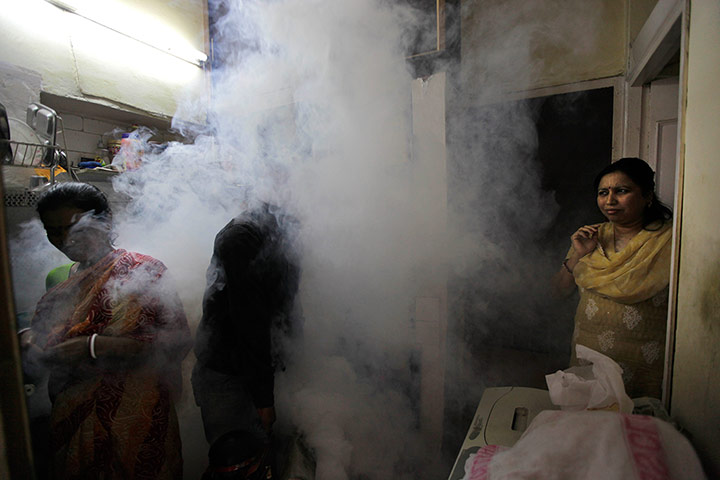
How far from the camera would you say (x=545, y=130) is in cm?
229

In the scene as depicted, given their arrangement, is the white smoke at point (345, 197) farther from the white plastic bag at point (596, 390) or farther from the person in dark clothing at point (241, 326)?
the white plastic bag at point (596, 390)

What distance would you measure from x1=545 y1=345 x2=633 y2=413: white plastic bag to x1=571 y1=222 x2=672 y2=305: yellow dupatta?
52 centimetres

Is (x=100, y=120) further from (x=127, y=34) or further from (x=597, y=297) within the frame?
(x=597, y=297)

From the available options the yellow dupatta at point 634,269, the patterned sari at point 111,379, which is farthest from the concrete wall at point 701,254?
the patterned sari at point 111,379

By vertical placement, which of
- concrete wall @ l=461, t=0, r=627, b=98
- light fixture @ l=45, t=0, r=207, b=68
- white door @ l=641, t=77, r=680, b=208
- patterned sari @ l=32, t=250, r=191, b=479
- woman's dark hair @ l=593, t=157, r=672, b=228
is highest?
light fixture @ l=45, t=0, r=207, b=68

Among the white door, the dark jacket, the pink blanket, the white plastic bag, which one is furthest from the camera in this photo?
the white door

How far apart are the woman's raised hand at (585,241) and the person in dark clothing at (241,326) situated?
4.73 feet

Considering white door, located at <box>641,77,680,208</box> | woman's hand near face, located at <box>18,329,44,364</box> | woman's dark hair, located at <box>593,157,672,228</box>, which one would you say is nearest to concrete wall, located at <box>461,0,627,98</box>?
white door, located at <box>641,77,680,208</box>

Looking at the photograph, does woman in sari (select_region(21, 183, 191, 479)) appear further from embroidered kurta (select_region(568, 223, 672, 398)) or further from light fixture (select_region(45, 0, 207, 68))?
embroidered kurta (select_region(568, 223, 672, 398))

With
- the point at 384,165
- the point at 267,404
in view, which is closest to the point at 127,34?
the point at 384,165

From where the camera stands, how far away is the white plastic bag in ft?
2.90

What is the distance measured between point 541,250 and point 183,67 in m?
A: 2.94

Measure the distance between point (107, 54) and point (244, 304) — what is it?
1.95 meters

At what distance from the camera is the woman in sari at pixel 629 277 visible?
131 cm
